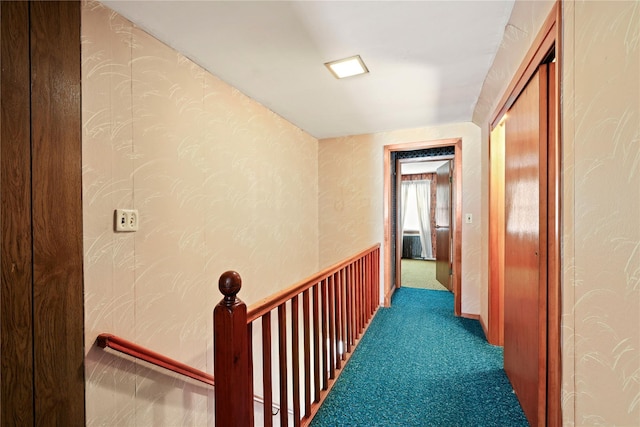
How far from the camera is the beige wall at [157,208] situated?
1.33 meters

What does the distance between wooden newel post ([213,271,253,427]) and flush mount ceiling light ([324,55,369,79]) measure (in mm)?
1585

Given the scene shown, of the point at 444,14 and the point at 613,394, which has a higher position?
the point at 444,14

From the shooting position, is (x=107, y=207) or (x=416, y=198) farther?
(x=416, y=198)

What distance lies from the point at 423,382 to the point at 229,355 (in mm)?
1562

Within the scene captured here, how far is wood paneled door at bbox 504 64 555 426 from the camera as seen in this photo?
51.6 inches

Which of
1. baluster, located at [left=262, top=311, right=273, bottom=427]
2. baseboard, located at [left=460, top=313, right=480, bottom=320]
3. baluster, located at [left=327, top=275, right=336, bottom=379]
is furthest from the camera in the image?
baseboard, located at [left=460, top=313, right=480, bottom=320]

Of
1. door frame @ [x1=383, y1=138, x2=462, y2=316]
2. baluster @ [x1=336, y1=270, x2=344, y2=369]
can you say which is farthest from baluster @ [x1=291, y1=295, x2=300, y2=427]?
door frame @ [x1=383, y1=138, x2=462, y2=316]

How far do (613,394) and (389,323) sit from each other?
2.23 metres

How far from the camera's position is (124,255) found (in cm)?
146

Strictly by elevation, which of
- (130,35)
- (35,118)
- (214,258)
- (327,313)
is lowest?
(327,313)

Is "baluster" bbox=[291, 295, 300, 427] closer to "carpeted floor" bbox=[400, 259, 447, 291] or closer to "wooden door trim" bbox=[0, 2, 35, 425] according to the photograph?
"wooden door trim" bbox=[0, 2, 35, 425]

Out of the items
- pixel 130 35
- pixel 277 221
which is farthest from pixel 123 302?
pixel 277 221

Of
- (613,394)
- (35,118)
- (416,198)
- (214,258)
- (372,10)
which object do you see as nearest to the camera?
(613,394)

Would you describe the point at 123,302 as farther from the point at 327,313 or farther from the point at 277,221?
the point at 277,221
